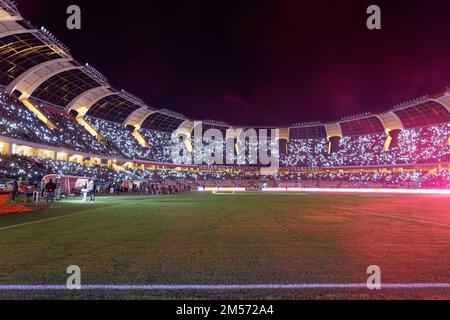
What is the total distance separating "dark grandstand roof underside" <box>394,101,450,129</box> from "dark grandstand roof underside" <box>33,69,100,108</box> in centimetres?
6110

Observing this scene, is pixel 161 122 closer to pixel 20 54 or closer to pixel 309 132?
pixel 309 132

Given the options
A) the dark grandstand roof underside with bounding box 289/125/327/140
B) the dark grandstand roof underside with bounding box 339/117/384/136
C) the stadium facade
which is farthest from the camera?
the dark grandstand roof underside with bounding box 289/125/327/140

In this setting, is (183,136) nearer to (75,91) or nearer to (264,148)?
(264,148)

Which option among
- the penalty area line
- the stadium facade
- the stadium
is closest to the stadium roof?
the stadium facade

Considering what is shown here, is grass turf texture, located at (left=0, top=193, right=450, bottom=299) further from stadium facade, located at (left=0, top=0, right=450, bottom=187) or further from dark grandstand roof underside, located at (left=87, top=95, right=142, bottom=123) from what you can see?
dark grandstand roof underside, located at (left=87, top=95, right=142, bottom=123)

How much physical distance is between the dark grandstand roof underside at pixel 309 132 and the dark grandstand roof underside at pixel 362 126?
5.73 metres

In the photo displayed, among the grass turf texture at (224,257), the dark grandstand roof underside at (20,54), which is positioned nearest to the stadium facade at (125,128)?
the dark grandstand roof underside at (20,54)

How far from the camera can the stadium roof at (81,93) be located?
41.2 meters

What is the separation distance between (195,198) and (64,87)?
36.3 meters

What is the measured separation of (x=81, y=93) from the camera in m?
63.4

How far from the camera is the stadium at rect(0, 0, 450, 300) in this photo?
18.1 ft

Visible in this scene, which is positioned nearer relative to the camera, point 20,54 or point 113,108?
point 20,54

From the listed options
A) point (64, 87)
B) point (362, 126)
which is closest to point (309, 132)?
point (362, 126)

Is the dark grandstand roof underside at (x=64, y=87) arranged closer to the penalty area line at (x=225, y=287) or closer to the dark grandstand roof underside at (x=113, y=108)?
the dark grandstand roof underside at (x=113, y=108)
